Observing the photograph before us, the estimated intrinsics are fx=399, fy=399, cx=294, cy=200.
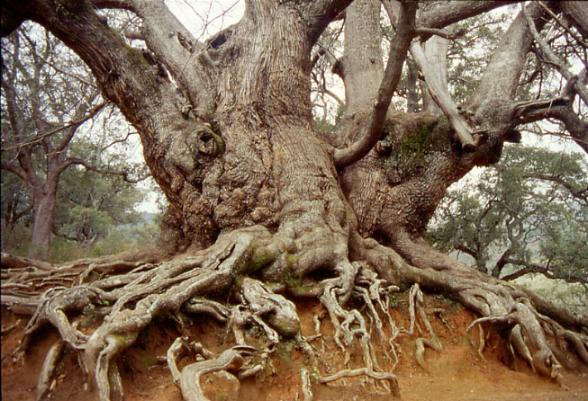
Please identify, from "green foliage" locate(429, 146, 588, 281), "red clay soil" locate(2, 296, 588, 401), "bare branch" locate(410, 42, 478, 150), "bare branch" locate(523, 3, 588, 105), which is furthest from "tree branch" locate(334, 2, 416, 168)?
"green foliage" locate(429, 146, 588, 281)

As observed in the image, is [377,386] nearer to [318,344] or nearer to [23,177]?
[318,344]

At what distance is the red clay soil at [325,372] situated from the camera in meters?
1.61

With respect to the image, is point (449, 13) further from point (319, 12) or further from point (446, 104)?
point (319, 12)

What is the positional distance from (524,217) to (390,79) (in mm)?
6273

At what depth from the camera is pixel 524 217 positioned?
8141mm

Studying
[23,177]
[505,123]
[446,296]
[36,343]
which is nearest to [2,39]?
[23,177]

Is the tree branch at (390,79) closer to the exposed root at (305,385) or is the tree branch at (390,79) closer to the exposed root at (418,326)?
the exposed root at (418,326)

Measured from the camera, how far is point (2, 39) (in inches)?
55.1

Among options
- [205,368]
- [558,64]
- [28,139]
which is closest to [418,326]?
[205,368]

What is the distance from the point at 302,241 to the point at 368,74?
12.3 ft

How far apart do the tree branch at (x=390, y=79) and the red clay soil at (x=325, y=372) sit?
173 cm

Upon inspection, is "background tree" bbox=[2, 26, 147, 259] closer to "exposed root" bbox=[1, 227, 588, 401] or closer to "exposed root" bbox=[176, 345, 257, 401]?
"exposed root" bbox=[1, 227, 588, 401]

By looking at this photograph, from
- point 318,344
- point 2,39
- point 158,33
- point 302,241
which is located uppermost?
point 158,33

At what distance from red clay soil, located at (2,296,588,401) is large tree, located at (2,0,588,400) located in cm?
12
